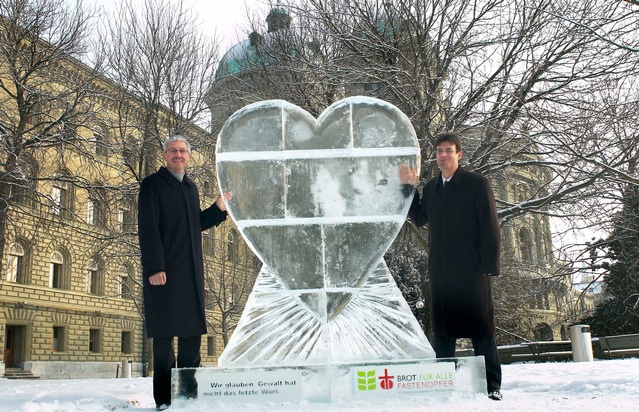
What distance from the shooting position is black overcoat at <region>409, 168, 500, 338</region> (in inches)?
157

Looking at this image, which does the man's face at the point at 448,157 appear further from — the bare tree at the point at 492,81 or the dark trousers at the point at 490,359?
the bare tree at the point at 492,81

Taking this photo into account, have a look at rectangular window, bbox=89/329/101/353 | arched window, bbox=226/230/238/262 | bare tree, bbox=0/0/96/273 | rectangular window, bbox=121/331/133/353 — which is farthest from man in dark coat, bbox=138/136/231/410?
rectangular window, bbox=121/331/133/353

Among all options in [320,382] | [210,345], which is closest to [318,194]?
[320,382]

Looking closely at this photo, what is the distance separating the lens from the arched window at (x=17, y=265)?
77.7ft

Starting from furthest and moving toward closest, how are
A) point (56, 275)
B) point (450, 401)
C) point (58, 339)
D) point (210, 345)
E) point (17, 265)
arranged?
point (210, 345)
point (56, 275)
point (58, 339)
point (17, 265)
point (450, 401)

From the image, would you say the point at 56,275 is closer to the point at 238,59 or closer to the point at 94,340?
the point at 94,340

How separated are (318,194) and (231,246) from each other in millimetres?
26007

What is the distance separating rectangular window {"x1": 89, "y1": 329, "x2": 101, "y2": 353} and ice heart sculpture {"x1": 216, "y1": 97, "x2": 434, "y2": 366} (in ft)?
84.6

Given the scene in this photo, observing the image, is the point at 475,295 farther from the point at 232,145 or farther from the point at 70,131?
the point at 70,131

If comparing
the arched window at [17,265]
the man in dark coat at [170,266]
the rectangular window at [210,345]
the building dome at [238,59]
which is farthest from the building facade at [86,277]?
the man in dark coat at [170,266]

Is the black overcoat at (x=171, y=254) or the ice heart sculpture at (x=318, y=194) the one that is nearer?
the black overcoat at (x=171, y=254)

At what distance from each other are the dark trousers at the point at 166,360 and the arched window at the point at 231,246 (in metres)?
22.3

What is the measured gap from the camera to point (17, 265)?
79.4ft

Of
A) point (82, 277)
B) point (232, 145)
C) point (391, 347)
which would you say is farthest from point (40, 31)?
point (82, 277)
